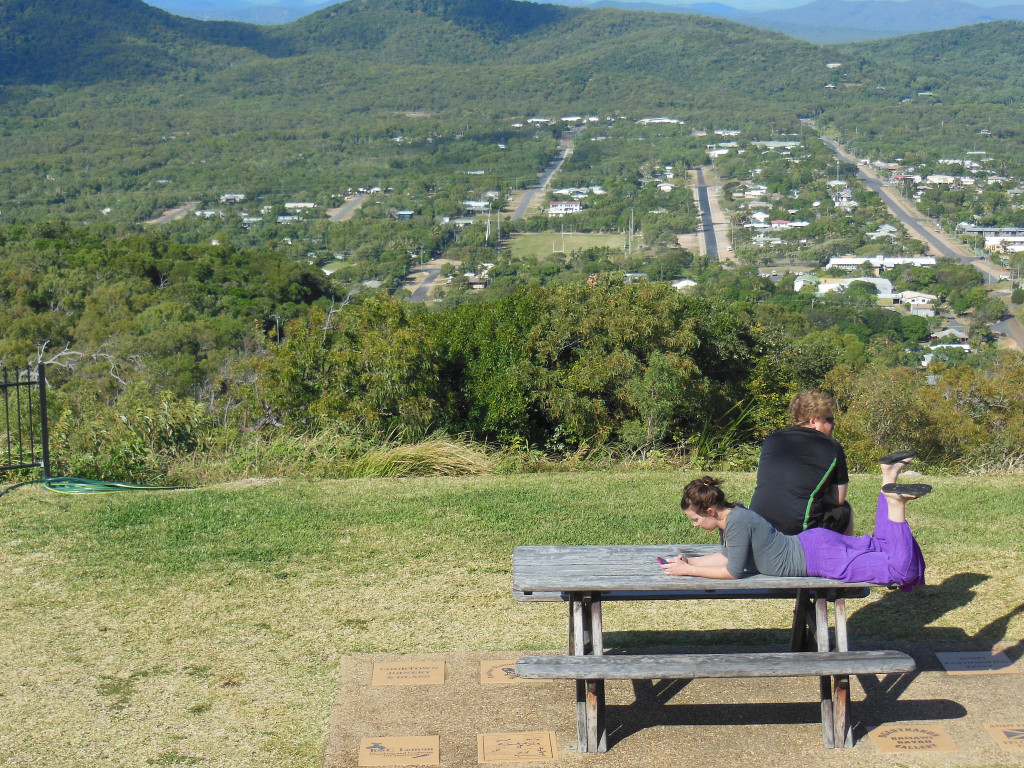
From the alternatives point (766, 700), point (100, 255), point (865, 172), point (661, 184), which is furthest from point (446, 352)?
point (865, 172)

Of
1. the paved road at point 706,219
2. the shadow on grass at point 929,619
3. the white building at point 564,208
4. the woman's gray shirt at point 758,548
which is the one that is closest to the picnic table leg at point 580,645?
the woman's gray shirt at point 758,548

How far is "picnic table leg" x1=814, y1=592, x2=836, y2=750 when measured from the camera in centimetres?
355

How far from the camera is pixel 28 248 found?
43781mm

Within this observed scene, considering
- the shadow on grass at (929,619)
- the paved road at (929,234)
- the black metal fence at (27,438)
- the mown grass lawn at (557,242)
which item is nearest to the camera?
Result: the shadow on grass at (929,619)

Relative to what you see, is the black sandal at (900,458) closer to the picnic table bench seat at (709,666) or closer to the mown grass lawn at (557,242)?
the picnic table bench seat at (709,666)

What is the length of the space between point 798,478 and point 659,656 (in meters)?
0.92

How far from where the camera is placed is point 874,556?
3.56 meters

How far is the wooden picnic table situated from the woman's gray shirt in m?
0.04

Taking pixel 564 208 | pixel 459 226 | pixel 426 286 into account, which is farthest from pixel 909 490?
pixel 564 208

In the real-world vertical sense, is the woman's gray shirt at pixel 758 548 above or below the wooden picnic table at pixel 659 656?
above

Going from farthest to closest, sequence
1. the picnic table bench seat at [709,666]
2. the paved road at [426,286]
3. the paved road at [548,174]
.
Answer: the paved road at [548,174] < the paved road at [426,286] < the picnic table bench seat at [709,666]

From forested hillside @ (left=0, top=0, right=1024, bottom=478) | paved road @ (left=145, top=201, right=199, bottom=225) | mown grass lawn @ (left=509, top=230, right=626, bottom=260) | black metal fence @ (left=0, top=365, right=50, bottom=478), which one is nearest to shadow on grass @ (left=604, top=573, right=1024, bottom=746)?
forested hillside @ (left=0, top=0, right=1024, bottom=478)

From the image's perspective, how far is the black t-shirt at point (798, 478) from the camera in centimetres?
385

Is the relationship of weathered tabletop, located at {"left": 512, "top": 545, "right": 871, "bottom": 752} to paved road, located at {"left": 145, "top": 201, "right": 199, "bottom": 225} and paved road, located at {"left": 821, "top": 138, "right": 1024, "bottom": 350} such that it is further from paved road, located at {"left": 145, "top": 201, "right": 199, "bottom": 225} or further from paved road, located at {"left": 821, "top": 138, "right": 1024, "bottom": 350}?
paved road, located at {"left": 145, "top": 201, "right": 199, "bottom": 225}
